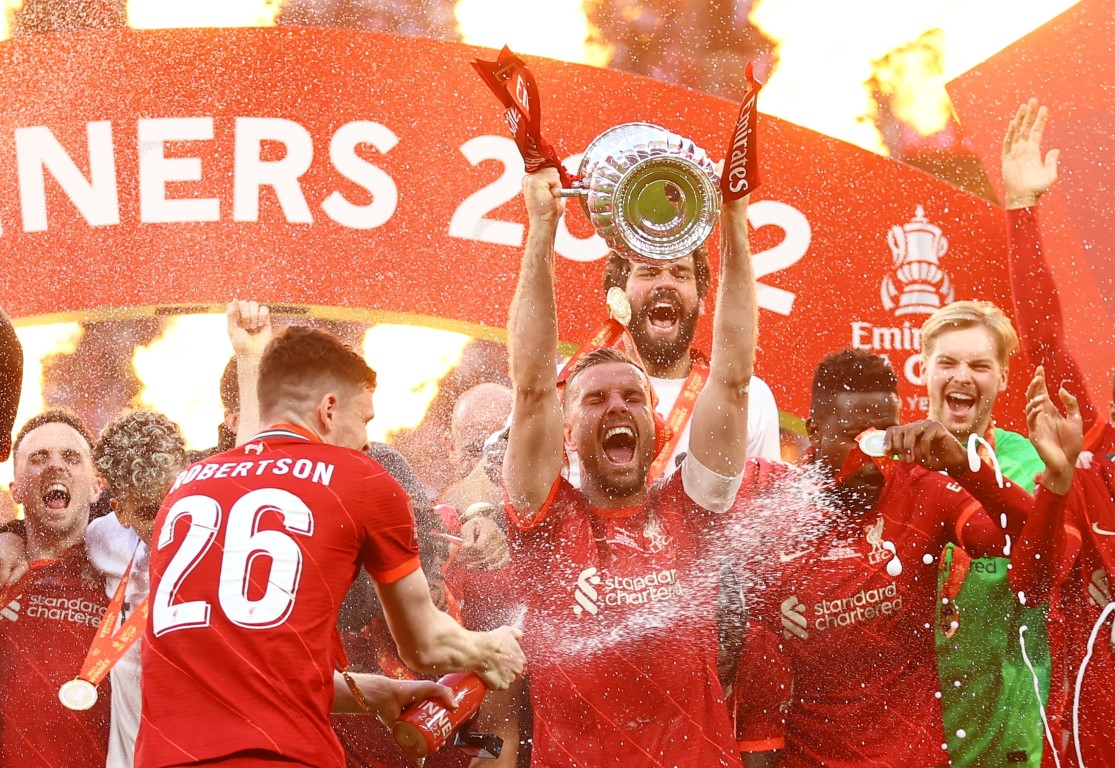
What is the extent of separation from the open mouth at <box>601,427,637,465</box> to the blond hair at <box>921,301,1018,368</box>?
3.89 feet

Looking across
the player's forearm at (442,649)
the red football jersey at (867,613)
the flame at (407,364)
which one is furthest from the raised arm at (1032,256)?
the player's forearm at (442,649)

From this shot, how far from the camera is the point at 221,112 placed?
4.47m

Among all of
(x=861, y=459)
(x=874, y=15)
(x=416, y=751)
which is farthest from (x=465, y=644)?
(x=874, y=15)

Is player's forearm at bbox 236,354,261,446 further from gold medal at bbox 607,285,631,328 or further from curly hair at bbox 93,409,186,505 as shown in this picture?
gold medal at bbox 607,285,631,328

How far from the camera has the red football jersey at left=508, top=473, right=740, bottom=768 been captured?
150 inches

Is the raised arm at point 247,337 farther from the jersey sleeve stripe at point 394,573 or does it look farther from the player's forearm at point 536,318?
the jersey sleeve stripe at point 394,573

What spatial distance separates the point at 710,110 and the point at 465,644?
239 cm

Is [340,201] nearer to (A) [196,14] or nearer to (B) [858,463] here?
(A) [196,14]

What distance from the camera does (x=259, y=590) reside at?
2.62 metres

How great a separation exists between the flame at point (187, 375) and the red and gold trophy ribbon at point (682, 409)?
59.0 inches

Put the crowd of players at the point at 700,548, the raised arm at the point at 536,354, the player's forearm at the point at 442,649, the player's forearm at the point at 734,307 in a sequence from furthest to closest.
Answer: the crowd of players at the point at 700,548
the player's forearm at the point at 734,307
the raised arm at the point at 536,354
the player's forearm at the point at 442,649

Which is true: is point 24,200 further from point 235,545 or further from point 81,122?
point 235,545

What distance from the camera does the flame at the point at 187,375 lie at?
4.32 metres

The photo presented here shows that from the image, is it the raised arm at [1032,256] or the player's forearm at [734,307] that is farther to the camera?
the raised arm at [1032,256]
